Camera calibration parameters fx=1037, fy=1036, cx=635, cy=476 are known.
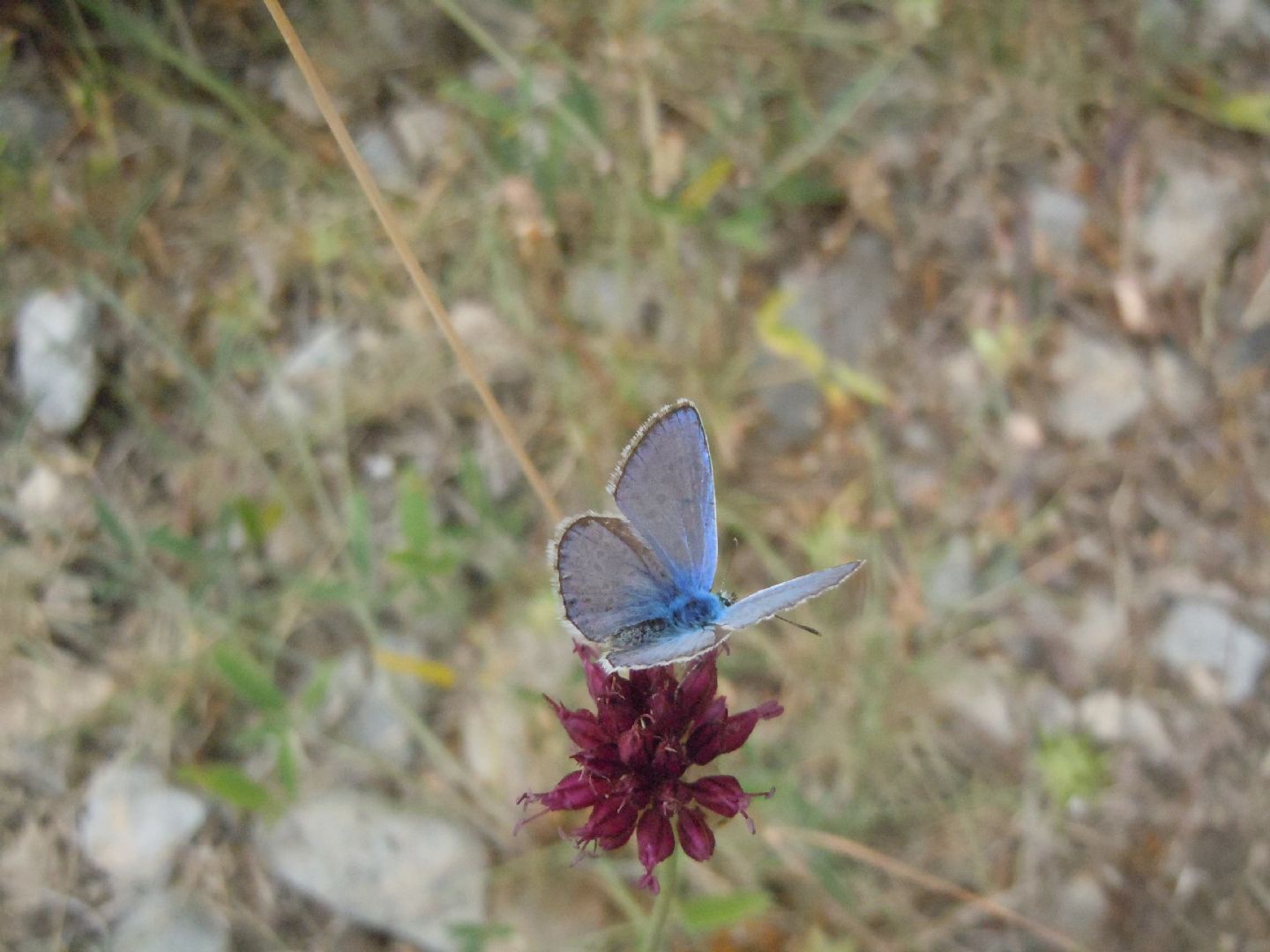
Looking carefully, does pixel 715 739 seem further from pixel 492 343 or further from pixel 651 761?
pixel 492 343

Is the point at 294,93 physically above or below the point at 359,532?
above

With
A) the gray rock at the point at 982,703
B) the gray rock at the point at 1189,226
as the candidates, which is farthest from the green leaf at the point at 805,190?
the gray rock at the point at 982,703

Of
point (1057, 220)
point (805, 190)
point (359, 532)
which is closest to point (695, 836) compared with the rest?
point (359, 532)

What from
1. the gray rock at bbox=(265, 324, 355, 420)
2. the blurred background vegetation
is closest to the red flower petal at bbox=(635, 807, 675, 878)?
the blurred background vegetation

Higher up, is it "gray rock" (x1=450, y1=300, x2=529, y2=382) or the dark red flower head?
"gray rock" (x1=450, y1=300, x2=529, y2=382)

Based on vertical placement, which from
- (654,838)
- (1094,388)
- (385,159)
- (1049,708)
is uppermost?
(385,159)

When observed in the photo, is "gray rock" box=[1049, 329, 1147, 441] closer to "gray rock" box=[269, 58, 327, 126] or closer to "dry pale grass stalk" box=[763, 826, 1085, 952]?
"dry pale grass stalk" box=[763, 826, 1085, 952]

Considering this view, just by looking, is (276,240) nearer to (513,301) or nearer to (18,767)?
(513,301)

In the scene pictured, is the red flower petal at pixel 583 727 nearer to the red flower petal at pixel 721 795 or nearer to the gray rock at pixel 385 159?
the red flower petal at pixel 721 795
